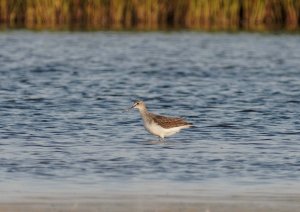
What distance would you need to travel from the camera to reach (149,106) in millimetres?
17797

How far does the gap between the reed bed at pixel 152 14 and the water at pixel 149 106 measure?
660 mm

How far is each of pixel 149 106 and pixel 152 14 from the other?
14.7m

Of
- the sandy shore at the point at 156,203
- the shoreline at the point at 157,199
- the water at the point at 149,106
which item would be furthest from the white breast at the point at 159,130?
the sandy shore at the point at 156,203

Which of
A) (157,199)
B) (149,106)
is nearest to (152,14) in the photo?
(149,106)

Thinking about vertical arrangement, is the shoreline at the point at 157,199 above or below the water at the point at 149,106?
above

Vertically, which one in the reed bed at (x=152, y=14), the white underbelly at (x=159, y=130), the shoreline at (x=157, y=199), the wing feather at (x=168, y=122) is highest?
the shoreline at (x=157, y=199)

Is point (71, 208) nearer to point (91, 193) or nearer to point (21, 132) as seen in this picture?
point (91, 193)

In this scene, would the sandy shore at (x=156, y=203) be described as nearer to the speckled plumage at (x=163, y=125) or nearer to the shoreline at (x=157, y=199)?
the shoreline at (x=157, y=199)

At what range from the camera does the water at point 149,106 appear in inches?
421

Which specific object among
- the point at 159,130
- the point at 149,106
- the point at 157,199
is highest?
the point at 157,199

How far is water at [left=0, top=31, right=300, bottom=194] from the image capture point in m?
10.7

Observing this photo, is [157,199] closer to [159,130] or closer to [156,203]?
[156,203]

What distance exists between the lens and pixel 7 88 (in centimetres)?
2023

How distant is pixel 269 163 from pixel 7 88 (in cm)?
988
